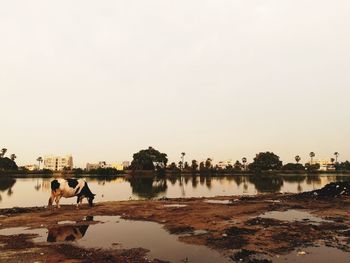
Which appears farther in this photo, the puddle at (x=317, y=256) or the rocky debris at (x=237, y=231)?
the rocky debris at (x=237, y=231)

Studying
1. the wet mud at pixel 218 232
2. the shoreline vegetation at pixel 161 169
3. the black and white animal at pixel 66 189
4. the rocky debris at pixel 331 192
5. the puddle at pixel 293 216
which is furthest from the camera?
the shoreline vegetation at pixel 161 169

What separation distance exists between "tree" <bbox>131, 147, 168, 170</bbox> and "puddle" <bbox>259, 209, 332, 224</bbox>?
349 ft

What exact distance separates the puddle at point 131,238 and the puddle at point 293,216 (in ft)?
19.2

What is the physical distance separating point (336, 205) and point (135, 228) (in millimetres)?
14662

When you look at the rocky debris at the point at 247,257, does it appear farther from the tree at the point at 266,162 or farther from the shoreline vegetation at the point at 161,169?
the tree at the point at 266,162

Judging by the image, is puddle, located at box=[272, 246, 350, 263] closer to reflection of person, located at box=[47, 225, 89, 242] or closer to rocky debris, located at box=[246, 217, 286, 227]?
rocky debris, located at box=[246, 217, 286, 227]

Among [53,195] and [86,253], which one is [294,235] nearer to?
[86,253]

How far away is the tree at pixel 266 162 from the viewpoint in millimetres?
146500

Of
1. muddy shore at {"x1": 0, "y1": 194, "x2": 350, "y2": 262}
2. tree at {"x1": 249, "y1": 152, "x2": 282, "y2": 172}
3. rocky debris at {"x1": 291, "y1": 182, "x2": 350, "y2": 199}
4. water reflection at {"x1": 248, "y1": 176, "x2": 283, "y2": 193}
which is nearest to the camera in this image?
muddy shore at {"x1": 0, "y1": 194, "x2": 350, "y2": 262}

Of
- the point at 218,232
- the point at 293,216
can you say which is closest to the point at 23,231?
the point at 218,232

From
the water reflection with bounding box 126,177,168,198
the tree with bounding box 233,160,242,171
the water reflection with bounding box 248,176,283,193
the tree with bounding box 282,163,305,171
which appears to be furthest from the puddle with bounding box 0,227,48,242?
the tree with bounding box 233,160,242,171

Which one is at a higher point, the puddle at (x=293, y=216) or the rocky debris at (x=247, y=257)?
the puddle at (x=293, y=216)

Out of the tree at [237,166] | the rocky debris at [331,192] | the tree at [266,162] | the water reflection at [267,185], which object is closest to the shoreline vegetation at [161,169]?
the tree at [266,162]

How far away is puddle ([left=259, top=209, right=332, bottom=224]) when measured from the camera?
1733 centimetres
